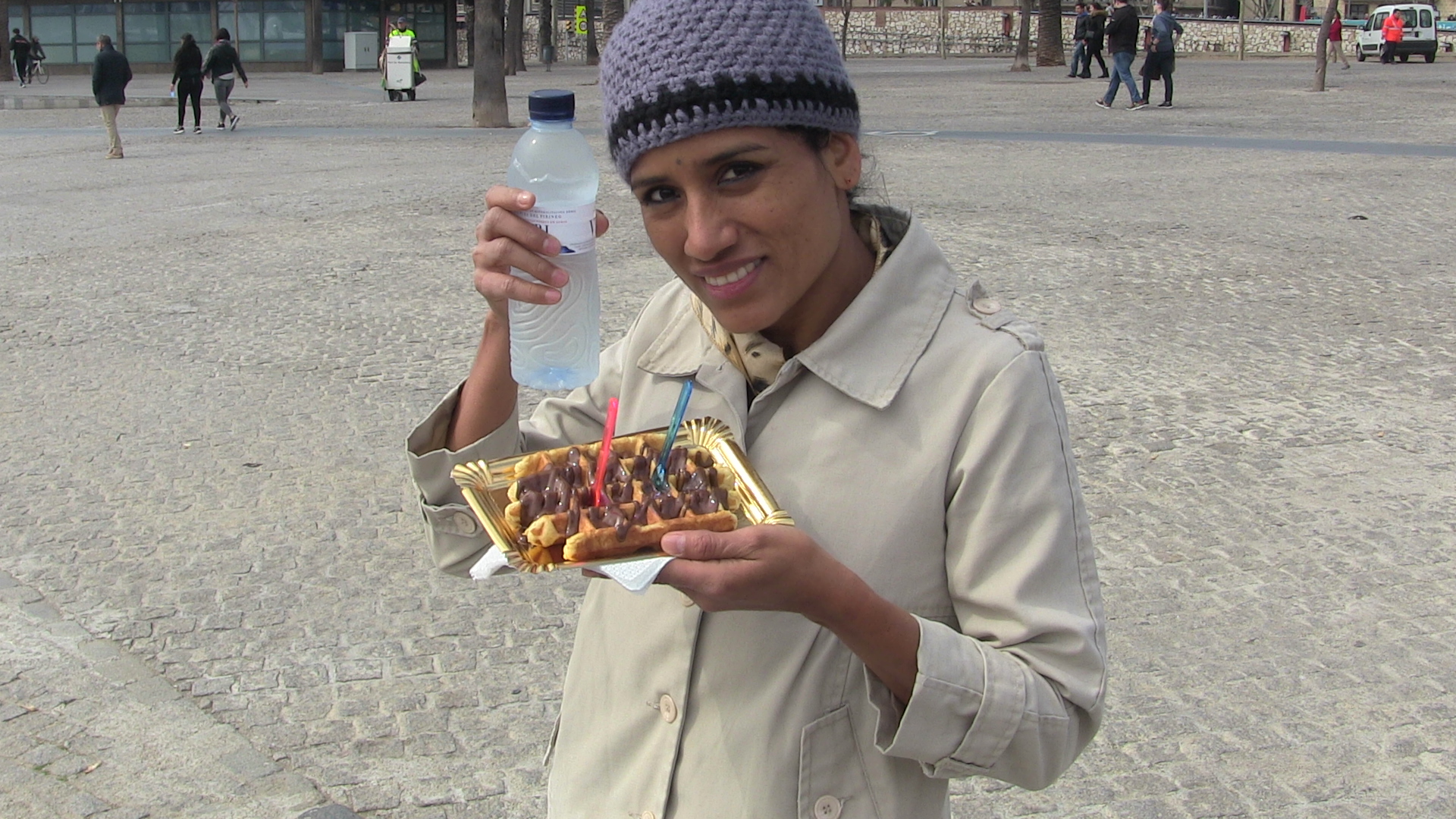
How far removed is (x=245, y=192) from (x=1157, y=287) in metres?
9.11

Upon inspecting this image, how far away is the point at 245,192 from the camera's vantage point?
14023 millimetres

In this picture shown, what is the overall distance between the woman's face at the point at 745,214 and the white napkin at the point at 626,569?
351mm

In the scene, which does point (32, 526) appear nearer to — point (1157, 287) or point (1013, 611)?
point (1013, 611)

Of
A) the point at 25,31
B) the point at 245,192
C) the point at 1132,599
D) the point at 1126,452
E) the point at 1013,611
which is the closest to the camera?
the point at 1013,611

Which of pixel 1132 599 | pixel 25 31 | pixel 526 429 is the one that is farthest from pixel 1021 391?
pixel 25 31

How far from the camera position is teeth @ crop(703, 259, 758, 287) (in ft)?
5.74

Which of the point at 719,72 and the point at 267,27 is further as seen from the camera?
the point at 267,27

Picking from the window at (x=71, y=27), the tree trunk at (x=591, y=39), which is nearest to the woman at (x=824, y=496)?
the tree trunk at (x=591, y=39)

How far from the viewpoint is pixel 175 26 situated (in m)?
44.8

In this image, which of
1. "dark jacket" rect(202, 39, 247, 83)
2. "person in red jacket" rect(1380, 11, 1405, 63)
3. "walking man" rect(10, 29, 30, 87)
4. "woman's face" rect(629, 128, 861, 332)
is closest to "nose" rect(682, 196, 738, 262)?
"woman's face" rect(629, 128, 861, 332)

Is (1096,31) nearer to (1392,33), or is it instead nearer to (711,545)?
(1392,33)

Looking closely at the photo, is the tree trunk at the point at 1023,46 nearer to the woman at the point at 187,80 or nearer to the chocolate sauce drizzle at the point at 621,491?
the woman at the point at 187,80

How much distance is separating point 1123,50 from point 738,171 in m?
22.6

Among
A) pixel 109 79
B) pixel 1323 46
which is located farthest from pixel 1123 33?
pixel 109 79
